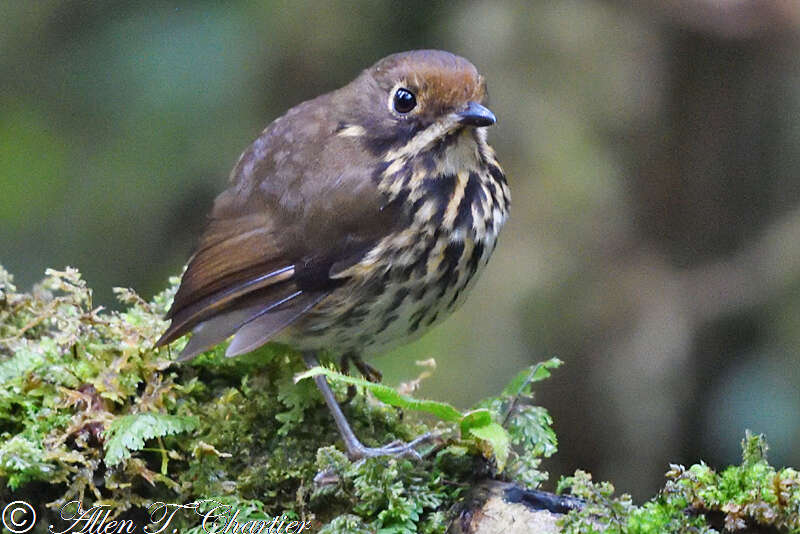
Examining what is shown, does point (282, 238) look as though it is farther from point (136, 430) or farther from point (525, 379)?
point (525, 379)

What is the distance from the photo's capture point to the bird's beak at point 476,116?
3.02m

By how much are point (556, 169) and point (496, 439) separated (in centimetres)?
393

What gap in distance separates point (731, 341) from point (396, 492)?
12.0 ft

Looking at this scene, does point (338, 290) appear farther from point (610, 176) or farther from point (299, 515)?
point (610, 176)

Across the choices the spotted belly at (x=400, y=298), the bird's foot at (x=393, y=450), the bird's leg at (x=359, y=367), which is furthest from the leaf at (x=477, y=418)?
the bird's leg at (x=359, y=367)

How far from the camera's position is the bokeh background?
212 inches

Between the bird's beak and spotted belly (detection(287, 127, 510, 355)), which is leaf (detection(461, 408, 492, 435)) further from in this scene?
the bird's beak

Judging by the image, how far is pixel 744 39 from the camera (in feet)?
18.2

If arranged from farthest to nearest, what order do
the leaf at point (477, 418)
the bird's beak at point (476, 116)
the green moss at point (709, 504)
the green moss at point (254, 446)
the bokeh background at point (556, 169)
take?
the bokeh background at point (556, 169)
the bird's beak at point (476, 116)
the leaf at point (477, 418)
the green moss at point (254, 446)
the green moss at point (709, 504)

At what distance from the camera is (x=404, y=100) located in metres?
3.18

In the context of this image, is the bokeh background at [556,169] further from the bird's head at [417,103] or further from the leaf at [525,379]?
Result: the leaf at [525,379]

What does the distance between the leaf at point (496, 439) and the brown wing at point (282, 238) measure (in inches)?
30.5

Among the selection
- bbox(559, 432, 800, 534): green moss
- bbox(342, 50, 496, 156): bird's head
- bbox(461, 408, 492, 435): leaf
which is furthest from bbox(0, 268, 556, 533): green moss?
bbox(342, 50, 496, 156): bird's head
